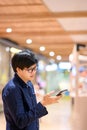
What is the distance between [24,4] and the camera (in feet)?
19.4

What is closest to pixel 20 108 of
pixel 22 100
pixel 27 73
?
pixel 22 100

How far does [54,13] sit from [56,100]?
4.40 m

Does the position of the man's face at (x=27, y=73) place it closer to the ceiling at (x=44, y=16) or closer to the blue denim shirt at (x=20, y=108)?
the blue denim shirt at (x=20, y=108)

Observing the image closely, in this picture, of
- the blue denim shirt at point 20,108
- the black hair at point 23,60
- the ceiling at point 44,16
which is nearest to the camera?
the blue denim shirt at point 20,108

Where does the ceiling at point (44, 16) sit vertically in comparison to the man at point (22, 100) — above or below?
above

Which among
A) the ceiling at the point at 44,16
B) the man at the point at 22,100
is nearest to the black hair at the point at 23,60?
the man at the point at 22,100

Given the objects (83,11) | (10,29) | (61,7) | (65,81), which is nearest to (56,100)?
(61,7)

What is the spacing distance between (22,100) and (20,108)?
0.27 ft

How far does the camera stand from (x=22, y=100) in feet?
7.30

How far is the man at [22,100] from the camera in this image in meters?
2.15

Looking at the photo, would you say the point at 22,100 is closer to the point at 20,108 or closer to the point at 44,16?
the point at 20,108

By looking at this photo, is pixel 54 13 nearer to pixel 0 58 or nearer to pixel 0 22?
pixel 0 22

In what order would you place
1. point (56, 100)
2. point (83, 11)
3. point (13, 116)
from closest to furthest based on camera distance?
1. point (13, 116)
2. point (56, 100)
3. point (83, 11)

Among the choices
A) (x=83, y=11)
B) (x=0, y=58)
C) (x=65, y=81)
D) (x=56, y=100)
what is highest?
(x=83, y=11)
